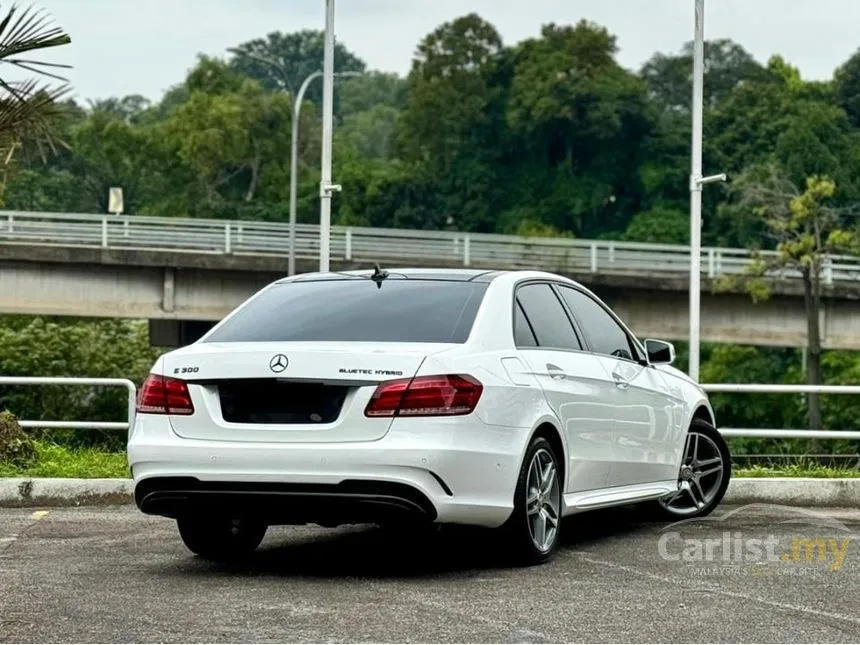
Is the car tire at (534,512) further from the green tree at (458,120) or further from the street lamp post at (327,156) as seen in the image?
the green tree at (458,120)

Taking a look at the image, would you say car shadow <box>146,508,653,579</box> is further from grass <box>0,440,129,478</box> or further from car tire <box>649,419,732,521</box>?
grass <box>0,440,129,478</box>

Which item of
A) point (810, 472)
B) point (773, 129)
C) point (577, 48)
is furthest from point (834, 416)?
point (810, 472)

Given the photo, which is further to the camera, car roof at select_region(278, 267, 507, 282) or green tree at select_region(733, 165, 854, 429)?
green tree at select_region(733, 165, 854, 429)

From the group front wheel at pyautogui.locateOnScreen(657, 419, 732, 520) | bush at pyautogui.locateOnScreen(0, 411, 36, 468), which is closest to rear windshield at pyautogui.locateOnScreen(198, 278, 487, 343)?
front wheel at pyautogui.locateOnScreen(657, 419, 732, 520)

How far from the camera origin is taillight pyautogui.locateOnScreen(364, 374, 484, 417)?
7496 millimetres

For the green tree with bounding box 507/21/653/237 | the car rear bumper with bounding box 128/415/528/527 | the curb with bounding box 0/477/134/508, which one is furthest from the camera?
the green tree with bounding box 507/21/653/237

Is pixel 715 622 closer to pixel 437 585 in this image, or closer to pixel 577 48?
pixel 437 585

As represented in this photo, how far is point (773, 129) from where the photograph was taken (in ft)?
284

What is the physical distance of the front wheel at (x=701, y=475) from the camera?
34.4ft

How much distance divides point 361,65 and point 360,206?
9409 centimetres

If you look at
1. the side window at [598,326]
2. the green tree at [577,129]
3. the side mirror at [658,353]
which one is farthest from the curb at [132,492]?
the green tree at [577,129]

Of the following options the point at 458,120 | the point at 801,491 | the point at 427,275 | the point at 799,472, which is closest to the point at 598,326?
the point at 427,275

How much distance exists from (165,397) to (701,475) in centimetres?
396

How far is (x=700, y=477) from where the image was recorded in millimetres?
10609
